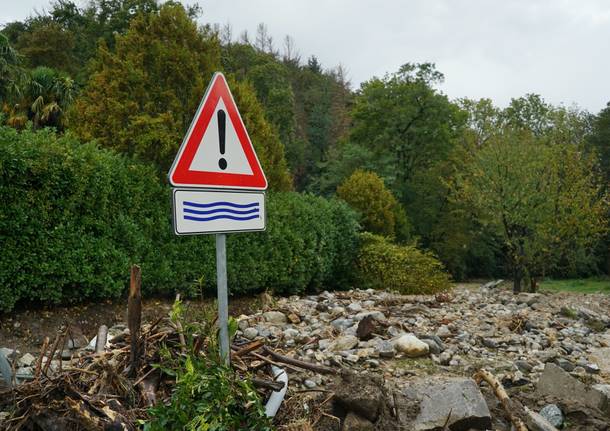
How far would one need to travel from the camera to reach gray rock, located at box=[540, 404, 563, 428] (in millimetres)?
3943

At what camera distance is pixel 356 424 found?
326 centimetres

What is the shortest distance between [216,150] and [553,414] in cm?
317

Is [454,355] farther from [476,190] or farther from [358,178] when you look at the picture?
[358,178]

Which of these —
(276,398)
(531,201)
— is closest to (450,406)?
(276,398)

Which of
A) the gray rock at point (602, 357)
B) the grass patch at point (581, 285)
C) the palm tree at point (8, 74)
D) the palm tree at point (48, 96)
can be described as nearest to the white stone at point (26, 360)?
the gray rock at point (602, 357)

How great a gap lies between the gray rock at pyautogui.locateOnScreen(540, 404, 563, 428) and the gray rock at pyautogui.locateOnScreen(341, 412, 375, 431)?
5.18 ft

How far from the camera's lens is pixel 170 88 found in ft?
33.0

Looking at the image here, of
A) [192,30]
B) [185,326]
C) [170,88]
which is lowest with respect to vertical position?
[185,326]

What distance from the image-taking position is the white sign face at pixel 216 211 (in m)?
3.09

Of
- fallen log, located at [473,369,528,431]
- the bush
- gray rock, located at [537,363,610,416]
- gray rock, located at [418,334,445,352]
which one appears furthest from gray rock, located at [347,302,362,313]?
the bush

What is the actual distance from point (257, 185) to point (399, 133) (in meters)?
28.3

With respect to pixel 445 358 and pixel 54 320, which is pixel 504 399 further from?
pixel 54 320

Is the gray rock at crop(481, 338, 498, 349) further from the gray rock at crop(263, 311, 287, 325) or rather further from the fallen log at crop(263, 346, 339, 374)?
the fallen log at crop(263, 346, 339, 374)

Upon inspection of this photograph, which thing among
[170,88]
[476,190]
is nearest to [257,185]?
[170,88]
